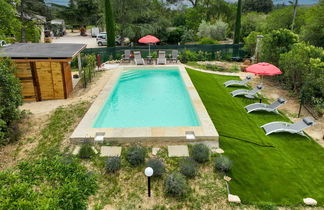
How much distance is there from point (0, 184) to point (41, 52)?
33.6 feet

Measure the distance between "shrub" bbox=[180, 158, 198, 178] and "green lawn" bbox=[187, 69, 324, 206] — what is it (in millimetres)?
1041

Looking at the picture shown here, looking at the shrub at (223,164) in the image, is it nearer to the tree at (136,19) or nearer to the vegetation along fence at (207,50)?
the vegetation along fence at (207,50)

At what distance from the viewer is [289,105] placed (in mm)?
12266

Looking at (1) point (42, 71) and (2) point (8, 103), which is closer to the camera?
(2) point (8, 103)

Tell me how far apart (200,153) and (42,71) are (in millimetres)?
8803

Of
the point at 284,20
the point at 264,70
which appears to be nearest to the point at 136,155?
the point at 264,70

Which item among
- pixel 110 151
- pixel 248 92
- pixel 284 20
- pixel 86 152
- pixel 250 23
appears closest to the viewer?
pixel 86 152

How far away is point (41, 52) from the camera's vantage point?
12.2 metres

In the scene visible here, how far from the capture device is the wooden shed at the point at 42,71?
11.5 m

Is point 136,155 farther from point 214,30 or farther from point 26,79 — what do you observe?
point 214,30

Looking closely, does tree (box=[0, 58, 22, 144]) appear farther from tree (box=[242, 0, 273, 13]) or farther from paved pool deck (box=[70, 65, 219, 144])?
tree (box=[242, 0, 273, 13])

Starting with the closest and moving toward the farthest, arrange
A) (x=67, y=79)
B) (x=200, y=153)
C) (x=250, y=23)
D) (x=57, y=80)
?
(x=200, y=153)
(x=57, y=80)
(x=67, y=79)
(x=250, y=23)

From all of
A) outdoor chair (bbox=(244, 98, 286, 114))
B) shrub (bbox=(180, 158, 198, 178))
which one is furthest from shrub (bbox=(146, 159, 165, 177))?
outdoor chair (bbox=(244, 98, 286, 114))

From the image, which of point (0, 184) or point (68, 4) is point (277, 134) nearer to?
point (0, 184)
